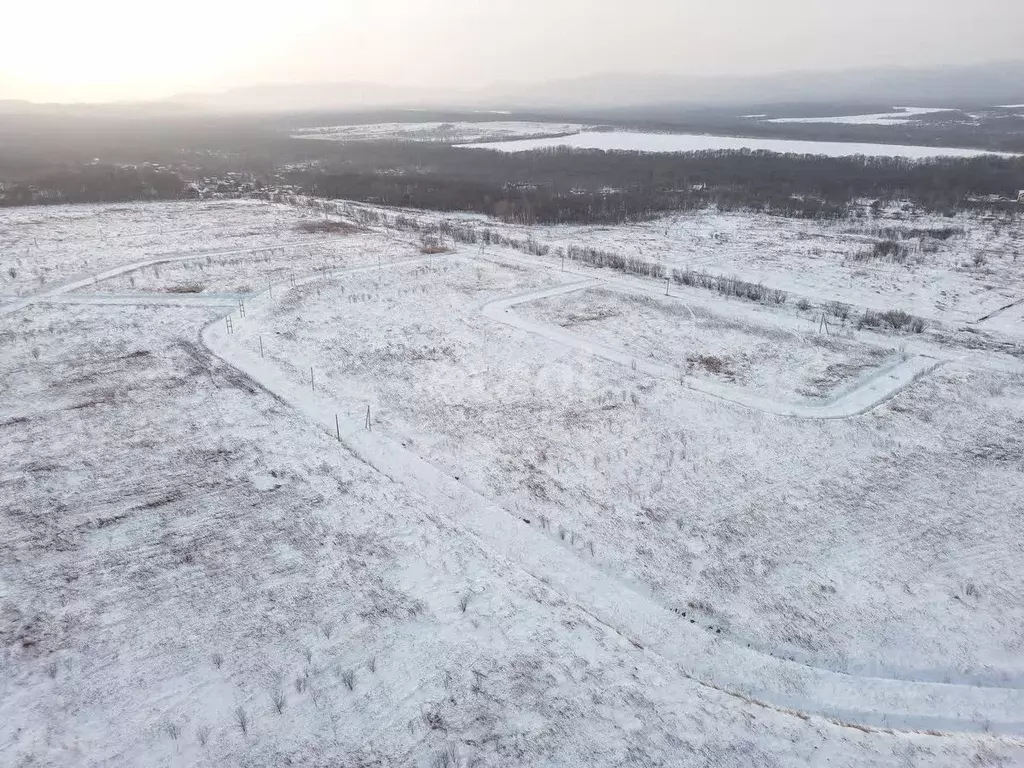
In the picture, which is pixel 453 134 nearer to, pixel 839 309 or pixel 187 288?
pixel 187 288

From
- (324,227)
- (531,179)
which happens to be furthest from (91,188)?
(531,179)

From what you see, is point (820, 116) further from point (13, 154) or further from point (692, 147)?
point (13, 154)

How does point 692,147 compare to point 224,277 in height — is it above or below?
above

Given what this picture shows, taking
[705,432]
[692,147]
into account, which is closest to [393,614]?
[705,432]

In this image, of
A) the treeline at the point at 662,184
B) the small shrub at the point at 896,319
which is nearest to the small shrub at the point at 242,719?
the small shrub at the point at 896,319

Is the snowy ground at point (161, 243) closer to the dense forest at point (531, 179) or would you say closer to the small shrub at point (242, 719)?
the dense forest at point (531, 179)
